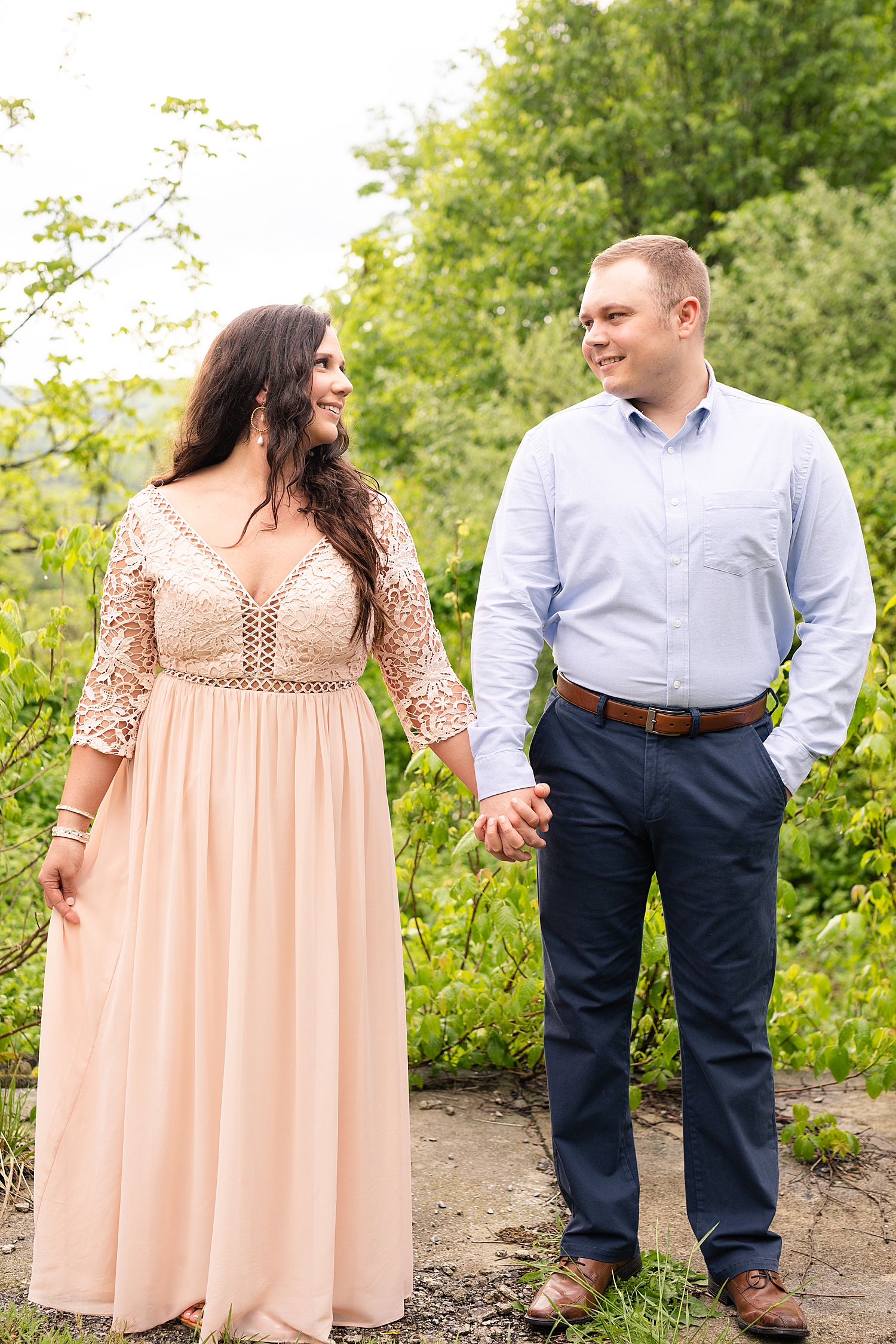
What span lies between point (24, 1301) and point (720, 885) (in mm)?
1704

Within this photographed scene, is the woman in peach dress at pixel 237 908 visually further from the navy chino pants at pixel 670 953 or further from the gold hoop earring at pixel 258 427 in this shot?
the navy chino pants at pixel 670 953

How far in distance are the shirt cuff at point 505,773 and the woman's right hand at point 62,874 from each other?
34.0 inches

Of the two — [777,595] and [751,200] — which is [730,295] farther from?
[777,595]

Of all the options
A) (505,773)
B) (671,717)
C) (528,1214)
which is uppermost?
(671,717)

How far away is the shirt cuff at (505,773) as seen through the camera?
2314mm

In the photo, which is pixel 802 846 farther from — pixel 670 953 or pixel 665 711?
pixel 665 711

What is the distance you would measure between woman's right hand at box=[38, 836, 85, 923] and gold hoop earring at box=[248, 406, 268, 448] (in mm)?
917

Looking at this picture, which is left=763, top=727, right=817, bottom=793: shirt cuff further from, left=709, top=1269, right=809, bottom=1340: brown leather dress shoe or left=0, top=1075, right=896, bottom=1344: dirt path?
left=0, top=1075, right=896, bottom=1344: dirt path

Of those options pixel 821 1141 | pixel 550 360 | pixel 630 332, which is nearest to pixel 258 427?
pixel 630 332

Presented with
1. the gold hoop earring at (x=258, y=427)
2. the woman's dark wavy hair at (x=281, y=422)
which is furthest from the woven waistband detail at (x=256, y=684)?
the gold hoop earring at (x=258, y=427)

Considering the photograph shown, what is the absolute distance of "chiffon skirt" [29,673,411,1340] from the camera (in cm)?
226

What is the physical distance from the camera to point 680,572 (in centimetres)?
229

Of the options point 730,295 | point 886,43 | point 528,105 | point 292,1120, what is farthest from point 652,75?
point 292,1120

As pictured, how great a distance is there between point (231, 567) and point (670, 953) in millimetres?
1217
